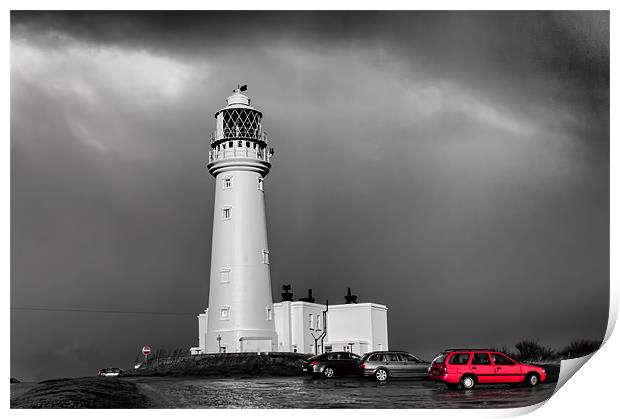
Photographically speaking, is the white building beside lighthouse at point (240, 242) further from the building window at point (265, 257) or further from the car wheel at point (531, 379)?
the car wheel at point (531, 379)

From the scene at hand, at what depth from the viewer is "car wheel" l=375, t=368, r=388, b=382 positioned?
26.4 metres

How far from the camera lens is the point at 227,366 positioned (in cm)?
3391

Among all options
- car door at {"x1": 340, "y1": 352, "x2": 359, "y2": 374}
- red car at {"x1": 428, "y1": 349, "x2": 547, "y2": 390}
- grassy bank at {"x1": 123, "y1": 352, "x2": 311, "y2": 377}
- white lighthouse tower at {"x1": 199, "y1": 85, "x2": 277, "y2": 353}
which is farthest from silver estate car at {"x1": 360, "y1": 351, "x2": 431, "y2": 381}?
white lighthouse tower at {"x1": 199, "y1": 85, "x2": 277, "y2": 353}

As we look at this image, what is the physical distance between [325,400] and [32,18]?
44.3ft

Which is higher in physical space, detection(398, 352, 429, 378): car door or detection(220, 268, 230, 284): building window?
detection(220, 268, 230, 284): building window

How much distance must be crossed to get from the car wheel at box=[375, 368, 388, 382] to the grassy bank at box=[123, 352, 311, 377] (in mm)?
7301

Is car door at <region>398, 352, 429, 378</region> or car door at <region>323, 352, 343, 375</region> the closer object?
car door at <region>398, 352, 429, 378</region>

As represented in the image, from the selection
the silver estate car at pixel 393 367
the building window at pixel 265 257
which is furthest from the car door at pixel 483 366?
the building window at pixel 265 257

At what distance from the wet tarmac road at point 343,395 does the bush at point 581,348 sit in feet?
3.84

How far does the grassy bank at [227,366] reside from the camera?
33188mm

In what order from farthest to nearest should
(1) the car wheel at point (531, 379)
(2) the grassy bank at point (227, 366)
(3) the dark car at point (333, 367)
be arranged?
(2) the grassy bank at point (227, 366) → (3) the dark car at point (333, 367) → (1) the car wheel at point (531, 379)

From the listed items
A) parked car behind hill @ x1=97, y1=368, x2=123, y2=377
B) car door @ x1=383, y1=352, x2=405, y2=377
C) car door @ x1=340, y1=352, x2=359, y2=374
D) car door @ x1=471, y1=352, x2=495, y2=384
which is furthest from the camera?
parked car behind hill @ x1=97, y1=368, x2=123, y2=377

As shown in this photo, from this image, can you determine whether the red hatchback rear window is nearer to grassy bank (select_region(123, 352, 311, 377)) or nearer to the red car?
the red car

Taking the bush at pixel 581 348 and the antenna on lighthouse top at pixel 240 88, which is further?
the antenna on lighthouse top at pixel 240 88
